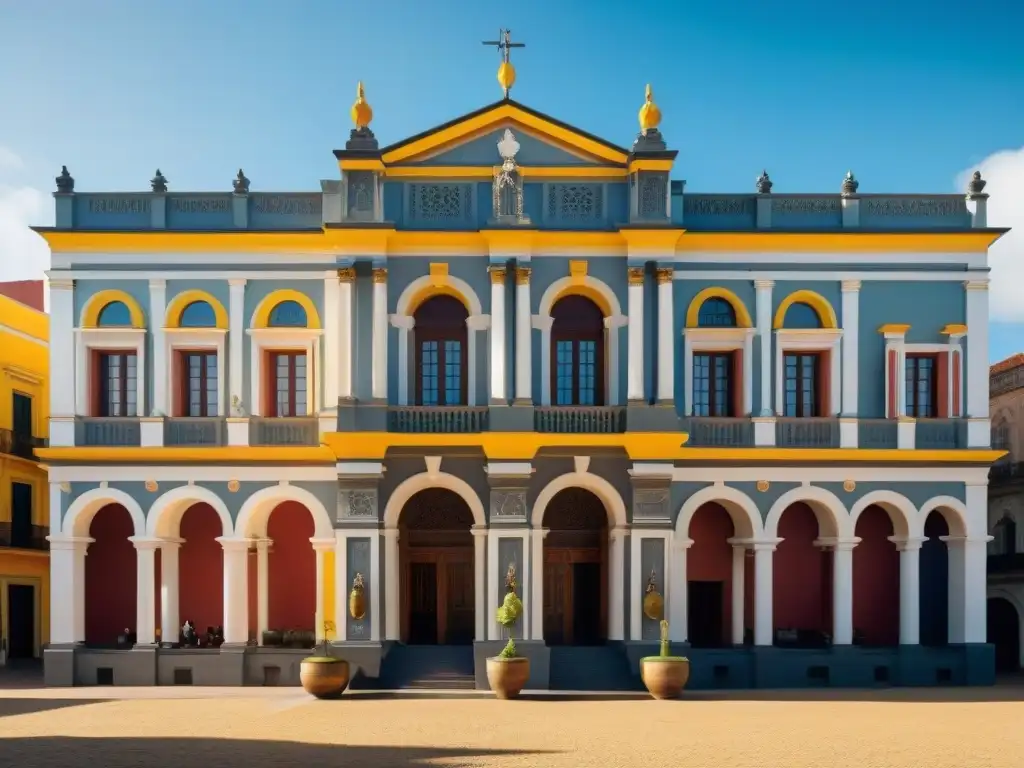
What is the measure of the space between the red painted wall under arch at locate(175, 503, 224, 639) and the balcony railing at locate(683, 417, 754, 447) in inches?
519

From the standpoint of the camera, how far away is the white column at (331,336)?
28.2m

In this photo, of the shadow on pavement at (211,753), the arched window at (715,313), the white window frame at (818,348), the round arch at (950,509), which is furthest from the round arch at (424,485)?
the round arch at (950,509)

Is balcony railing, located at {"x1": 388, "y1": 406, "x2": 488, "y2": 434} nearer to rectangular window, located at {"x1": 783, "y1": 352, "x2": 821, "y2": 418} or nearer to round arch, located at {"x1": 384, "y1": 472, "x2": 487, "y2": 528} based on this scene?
round arch, located at {"x1": 384, "y1": 472, "x2": 487, "y2": 528}

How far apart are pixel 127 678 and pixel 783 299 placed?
64.7ft

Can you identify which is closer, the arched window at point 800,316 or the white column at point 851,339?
the white column at point 851,339

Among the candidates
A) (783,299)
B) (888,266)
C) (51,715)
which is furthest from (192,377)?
(888,266)

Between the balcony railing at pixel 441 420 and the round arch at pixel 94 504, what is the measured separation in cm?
718

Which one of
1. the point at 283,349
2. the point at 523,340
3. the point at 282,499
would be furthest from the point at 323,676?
the point at 523,340

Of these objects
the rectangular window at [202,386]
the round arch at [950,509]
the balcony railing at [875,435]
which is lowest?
the round arch at [950,509]

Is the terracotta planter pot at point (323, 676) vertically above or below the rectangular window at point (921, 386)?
below

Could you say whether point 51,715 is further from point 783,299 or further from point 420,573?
point 783,299

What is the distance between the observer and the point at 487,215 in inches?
1094

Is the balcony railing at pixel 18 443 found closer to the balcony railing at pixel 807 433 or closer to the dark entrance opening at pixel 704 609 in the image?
the dark entrance opening at pixel 704 609

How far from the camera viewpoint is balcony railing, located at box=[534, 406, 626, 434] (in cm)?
2711
